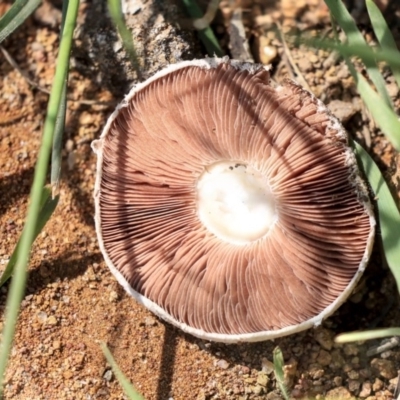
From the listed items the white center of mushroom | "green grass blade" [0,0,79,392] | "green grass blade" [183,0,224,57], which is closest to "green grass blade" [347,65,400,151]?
the white center of mushroom

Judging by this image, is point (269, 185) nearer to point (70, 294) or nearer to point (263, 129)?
point (263, 129)

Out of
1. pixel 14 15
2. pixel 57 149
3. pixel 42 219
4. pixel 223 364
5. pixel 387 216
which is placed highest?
pixel 14 15

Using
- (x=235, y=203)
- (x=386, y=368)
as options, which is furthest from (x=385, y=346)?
(x=235, y=203)

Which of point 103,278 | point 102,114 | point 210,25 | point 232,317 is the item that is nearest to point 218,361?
point 232,317

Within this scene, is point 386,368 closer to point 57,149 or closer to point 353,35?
point 353,35

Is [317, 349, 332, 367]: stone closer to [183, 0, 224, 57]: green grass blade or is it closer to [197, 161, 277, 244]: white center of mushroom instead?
[197, 161, 277, 244]: white center of mushroom

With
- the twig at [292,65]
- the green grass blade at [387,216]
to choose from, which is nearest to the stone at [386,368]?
the green grass blade at [387,216]
